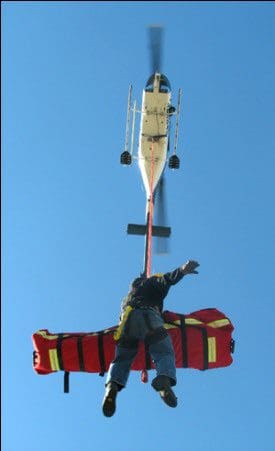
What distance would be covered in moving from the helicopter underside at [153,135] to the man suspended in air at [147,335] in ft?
16.1

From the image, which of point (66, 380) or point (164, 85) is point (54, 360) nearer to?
point (66, 380)

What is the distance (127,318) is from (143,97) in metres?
6.75

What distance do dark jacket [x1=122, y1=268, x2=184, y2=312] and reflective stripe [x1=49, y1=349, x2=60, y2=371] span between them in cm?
138

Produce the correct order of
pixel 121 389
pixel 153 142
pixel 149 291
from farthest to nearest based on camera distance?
pixel 153 142, pixel 149 291, pixel 121 389

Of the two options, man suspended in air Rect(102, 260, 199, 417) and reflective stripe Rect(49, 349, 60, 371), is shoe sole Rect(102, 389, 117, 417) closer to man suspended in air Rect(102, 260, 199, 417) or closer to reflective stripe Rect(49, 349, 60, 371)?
man suspended in air Rect(102, 260, 199, 417)

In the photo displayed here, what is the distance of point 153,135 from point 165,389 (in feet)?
24.1

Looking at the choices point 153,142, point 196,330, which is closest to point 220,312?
point 196,330

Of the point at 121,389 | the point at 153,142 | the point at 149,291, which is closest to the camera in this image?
the point at 121,389

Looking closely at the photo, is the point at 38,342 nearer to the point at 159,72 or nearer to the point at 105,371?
the point at 105,371

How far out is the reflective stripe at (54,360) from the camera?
36.9ft

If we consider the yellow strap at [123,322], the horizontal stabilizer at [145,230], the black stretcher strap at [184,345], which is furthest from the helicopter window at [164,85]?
the yellow strap at [123,322]

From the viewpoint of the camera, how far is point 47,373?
1138cm

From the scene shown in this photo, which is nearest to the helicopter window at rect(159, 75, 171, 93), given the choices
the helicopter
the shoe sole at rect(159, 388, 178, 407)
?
the helicopter

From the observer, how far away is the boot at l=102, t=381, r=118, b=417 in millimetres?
9672
